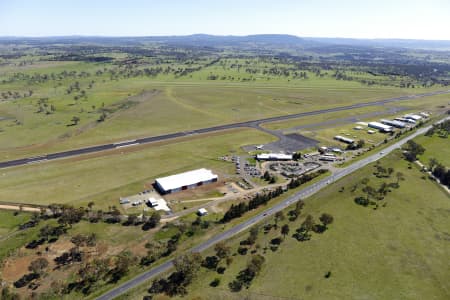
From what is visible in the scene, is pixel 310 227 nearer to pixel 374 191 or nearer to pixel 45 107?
pixel 374 191

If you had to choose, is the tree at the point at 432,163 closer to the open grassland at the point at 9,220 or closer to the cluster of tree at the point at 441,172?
the cluster of tree at the point at 441,172

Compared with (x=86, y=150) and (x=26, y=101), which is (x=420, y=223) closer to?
(x=86, y=150)

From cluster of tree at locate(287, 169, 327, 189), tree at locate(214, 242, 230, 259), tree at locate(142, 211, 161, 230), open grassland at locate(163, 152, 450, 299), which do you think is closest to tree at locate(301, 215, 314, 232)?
open grassland at locate(163, 152, 450, 299)

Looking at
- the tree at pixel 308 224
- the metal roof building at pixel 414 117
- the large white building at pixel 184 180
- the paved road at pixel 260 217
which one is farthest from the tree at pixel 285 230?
the metal roof building at pixel 414 117

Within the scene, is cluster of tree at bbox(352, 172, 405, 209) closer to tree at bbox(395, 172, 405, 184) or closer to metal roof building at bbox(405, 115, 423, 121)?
tree at bbox(395, 172, 405, 184)

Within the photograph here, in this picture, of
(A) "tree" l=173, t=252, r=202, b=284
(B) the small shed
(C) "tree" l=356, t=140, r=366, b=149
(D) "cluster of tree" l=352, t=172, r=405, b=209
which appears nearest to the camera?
(A) "tree" l=173, t=252, r=202, b=284

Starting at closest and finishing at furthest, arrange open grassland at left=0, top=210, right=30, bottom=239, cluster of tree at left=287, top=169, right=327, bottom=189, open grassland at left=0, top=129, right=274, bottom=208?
open grassland at left=0, top=210, right=30, bottom=239 < open grassland at left=0, top=129, right=274, bottom=208 < cluster of tree at left=287, top=169, right=327, bottom=189
